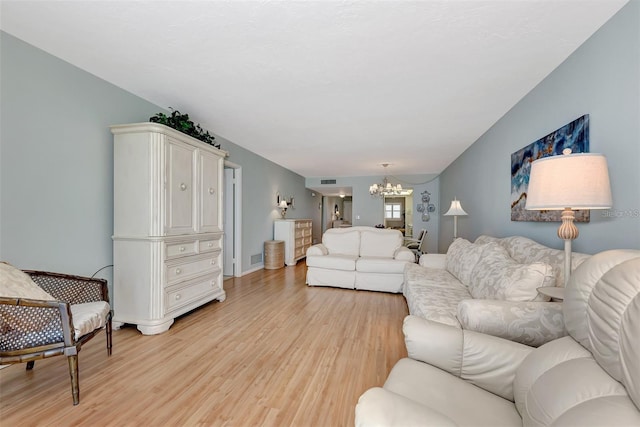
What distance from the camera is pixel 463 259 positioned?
2.82 meters

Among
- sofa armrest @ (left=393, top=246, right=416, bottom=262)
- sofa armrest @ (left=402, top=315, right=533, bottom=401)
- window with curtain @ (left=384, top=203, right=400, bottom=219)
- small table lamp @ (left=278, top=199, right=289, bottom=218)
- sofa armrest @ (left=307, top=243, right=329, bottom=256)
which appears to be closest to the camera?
sofa armrest @ (left=402, top=315, right=533, bottom=401)

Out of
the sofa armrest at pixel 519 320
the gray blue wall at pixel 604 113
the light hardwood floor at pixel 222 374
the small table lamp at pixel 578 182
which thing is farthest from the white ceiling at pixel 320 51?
the light hardwood floor at pixel 222 374

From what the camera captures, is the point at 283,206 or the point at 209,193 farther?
the point at 283,206

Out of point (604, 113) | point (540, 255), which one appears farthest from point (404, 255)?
point (604, 113)

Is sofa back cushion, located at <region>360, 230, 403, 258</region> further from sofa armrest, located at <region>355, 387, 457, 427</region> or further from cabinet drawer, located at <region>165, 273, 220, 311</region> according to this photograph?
sofa armrest, located at <region>355, 387, 457, 427</region>

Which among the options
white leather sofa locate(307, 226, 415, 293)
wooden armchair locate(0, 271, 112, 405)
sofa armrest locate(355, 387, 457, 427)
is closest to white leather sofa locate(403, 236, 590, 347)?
sofa armrest locate(355, 387, 457, 427)

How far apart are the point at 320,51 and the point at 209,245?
2546 millimetres

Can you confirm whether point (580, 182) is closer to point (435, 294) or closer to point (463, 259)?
point (435, 294)

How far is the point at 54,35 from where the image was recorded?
196 centimetres

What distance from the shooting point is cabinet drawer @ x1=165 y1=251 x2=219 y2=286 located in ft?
8.98

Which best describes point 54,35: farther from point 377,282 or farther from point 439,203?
point 439,203

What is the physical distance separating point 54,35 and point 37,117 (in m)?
0.66

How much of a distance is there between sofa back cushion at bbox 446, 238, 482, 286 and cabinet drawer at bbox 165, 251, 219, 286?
2.96 metres

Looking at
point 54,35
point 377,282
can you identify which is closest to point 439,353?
point 377,282
